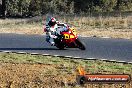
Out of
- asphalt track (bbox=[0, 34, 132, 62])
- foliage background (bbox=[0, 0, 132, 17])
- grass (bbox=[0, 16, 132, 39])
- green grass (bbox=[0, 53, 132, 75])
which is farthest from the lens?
foliage background (bbox=[0, 0, 132, 17])

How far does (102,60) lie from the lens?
593 inches

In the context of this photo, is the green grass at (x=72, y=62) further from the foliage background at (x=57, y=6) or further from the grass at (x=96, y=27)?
the foliage background at (x=57, y=6)

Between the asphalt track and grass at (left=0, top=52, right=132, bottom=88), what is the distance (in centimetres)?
118

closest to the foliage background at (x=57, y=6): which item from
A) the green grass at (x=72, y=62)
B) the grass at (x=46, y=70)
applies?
A: the green grass at (x=72, y=62)

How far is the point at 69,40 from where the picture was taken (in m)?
17.6

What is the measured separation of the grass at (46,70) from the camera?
11422 millimetres

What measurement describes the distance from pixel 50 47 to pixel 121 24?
12169 mm

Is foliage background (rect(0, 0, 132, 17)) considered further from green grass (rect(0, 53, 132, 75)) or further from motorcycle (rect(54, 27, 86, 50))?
green grass (rect(0, 53, 132, 75))

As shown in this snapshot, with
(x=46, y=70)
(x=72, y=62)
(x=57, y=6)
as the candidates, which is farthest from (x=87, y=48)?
(x=57, y=6)

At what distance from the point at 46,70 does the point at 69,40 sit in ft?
14.6

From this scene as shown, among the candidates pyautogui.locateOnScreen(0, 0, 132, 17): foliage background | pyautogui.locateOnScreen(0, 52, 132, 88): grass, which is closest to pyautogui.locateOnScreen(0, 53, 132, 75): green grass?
pyautogui.locateOnScreen(0, 52, 132, 88): grass

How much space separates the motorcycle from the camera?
57.7 feet

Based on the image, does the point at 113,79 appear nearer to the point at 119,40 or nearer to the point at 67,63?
the point at 67,63

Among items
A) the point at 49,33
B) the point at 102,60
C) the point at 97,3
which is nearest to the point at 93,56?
the point at 102,60
